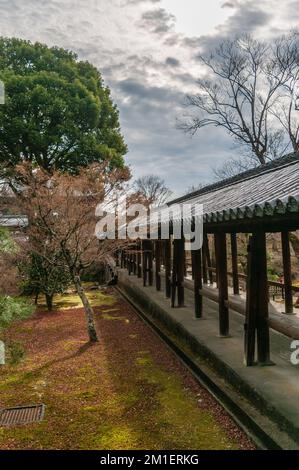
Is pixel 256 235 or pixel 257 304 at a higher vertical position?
pixel 256 235

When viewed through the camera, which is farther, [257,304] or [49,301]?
[49,301]

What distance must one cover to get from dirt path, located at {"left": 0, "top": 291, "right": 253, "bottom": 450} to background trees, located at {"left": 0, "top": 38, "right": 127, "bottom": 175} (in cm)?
1081

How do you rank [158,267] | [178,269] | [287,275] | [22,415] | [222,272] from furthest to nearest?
[158,267]
[178,269]
[287,275]
[222,272]
[22,415]

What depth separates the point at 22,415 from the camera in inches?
222

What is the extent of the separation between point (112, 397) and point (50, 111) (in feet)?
50.6

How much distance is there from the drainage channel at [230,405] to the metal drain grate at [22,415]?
267 cm

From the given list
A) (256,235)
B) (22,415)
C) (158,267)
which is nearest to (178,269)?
(158,267)

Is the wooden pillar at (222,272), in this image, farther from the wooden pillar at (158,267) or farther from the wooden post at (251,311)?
the wooden pillar at (158,267)

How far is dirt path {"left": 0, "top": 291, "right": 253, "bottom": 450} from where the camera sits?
474 cm

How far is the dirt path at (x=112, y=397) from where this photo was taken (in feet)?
15.5

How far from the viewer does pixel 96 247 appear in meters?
11.6

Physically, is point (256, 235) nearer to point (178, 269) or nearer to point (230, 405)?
point (230, 405)

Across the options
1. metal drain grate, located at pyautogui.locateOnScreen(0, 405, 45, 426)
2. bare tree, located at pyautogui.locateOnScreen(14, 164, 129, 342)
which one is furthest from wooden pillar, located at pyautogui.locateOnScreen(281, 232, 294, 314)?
metal drain grate, located at pyautogui.locateOnScreen(0, 405, 45, 426)
